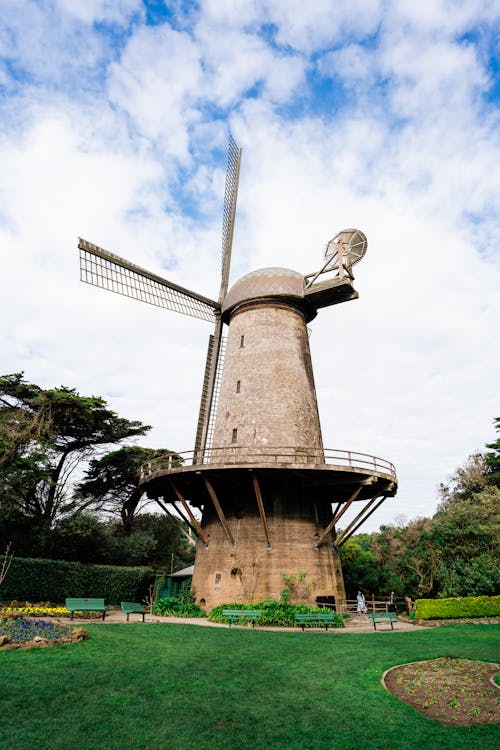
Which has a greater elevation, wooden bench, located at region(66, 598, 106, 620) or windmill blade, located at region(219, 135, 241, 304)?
windmill blade, located at region(219, 135, 241, 304)

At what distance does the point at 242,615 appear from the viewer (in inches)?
543

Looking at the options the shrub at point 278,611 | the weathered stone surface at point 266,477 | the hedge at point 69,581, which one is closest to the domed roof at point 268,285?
the weathered stone surface at point 266,477

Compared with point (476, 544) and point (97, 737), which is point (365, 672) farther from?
point (476, 544)

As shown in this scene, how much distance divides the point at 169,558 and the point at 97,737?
86.1 feet

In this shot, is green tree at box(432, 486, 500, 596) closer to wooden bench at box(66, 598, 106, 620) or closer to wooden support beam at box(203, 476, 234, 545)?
wooden support beam at box(203, 476, 234, 545)

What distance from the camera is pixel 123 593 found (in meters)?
22.4

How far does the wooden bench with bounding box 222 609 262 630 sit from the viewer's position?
13.5m

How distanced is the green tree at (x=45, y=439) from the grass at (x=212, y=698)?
11347 mm

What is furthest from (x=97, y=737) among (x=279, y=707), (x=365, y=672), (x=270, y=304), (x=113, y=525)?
(x=113, y=525)

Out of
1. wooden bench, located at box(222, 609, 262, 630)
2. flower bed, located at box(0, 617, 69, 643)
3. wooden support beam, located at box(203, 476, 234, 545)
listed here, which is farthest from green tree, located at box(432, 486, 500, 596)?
flower bed, located at box(0, 617, 69, 643)

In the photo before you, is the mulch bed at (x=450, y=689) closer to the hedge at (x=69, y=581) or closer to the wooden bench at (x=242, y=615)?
the wooden bench at (x=242, y=615)

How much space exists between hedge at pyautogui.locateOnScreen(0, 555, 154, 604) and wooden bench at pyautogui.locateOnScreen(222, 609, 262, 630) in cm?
945

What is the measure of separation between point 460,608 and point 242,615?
8.16 metres

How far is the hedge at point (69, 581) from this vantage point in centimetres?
1931
